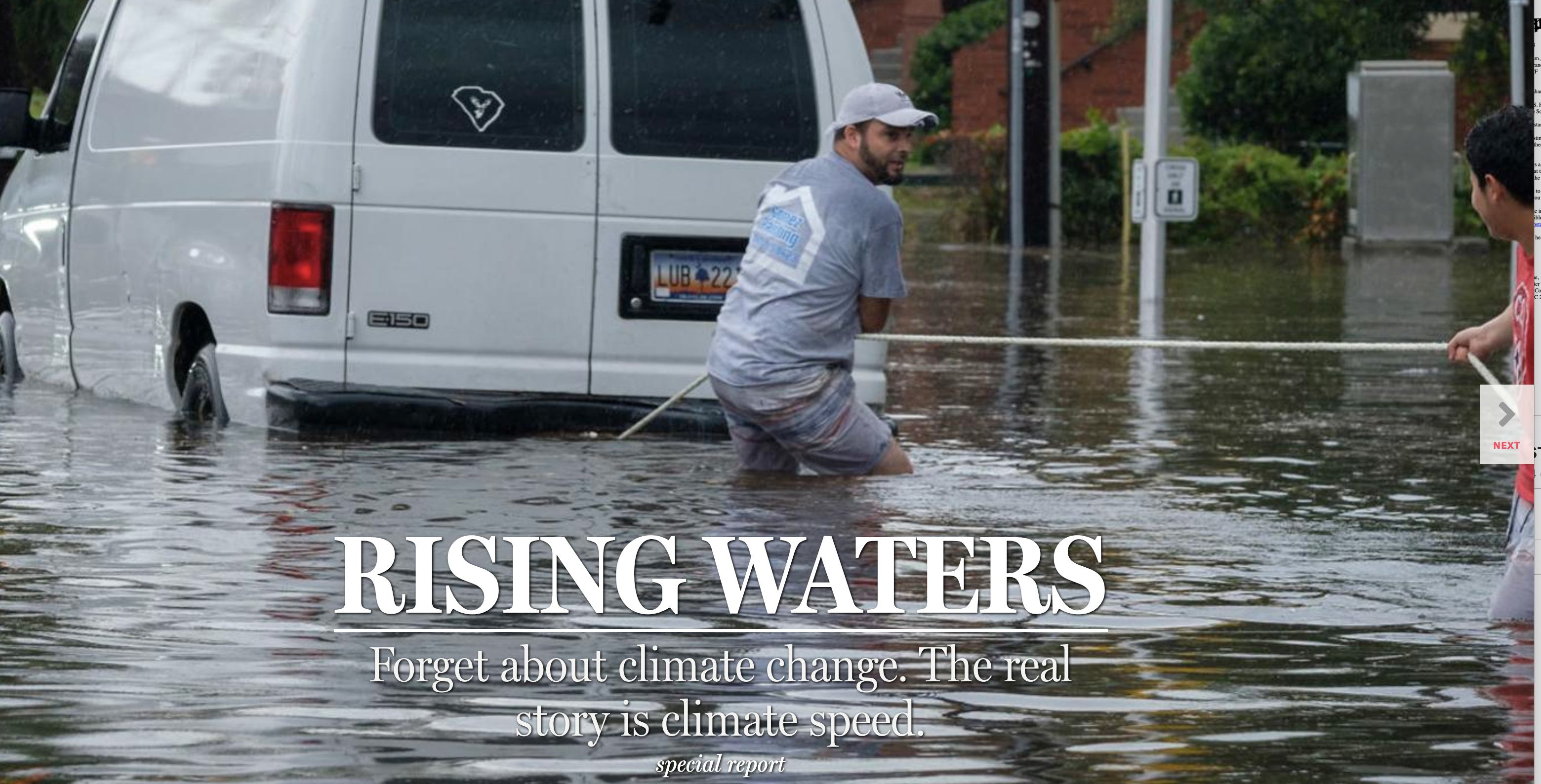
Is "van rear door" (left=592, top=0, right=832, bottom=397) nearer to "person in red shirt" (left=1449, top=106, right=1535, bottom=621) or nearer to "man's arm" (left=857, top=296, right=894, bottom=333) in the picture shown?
"man's arm" (left=857, top=296, right=894, bottom=333)

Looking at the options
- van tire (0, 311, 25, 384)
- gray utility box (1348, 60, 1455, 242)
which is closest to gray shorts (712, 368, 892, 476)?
van tire (0, 311, 25, 384)

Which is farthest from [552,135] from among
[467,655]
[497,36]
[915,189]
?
[915,189]

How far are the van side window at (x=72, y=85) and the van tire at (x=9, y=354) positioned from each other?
55.3 inches

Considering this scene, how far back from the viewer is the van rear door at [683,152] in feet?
37.3

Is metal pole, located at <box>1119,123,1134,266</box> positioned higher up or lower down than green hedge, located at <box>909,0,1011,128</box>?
lower down

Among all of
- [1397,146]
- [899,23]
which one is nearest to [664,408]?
[1397,146]

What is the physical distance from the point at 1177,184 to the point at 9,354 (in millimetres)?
13043

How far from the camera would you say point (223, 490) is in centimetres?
998

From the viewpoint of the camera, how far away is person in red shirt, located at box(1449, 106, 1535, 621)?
7230mm

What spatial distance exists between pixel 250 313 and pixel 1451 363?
803cm

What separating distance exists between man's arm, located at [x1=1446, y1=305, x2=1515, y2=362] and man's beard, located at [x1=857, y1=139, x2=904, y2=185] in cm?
259

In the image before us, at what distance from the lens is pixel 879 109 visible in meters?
10.2

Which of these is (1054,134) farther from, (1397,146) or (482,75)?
(482,75)

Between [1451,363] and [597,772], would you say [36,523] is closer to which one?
[597,772]
